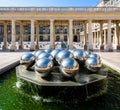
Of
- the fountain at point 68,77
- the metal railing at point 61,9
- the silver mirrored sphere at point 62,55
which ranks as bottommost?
the fountain at point 68,77

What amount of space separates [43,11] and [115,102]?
122ft

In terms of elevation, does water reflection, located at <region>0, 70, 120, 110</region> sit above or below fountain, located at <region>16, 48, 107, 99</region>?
below

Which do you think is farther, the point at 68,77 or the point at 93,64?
the point at 93,64

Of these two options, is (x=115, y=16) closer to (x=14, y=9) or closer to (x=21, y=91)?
(x=14, y=9)

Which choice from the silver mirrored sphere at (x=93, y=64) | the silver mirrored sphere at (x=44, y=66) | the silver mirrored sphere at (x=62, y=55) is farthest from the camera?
the silver mirrored sphere at (x=62, y=55)

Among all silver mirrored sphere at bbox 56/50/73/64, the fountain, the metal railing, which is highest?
the metal railing

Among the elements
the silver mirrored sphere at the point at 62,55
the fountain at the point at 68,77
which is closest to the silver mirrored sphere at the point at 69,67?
the fountain at the point at 68,77

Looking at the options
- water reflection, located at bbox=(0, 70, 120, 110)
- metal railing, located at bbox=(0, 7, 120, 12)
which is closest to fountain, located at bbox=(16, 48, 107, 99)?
water reflection, located at bbox=(0, 70, 120, 110)

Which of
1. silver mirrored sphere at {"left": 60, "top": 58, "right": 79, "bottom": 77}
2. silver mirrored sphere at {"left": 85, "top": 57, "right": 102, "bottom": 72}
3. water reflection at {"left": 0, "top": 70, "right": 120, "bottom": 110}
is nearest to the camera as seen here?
water reflection at {"left": 0, "top": 70, "right": 120, "bottom": 110}

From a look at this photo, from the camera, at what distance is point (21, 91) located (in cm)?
1437

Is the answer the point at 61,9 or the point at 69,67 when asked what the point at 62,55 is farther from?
the point at 61,9

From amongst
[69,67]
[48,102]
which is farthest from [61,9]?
[48,102]

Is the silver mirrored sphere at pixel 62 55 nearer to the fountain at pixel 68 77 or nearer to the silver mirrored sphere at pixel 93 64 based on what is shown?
the fountain at pixel 68 77

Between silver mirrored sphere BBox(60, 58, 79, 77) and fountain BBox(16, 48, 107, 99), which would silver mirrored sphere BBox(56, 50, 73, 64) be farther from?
silver mirrored sphere BBox(60, 58, 79, 77)
